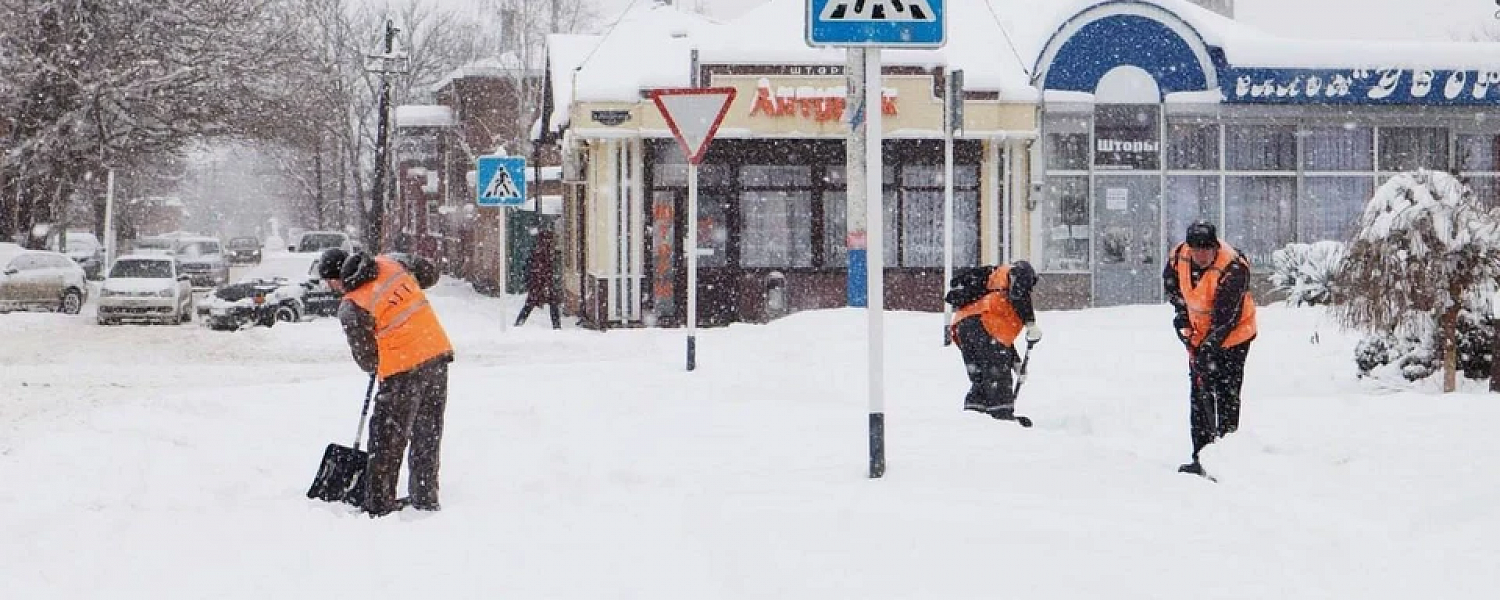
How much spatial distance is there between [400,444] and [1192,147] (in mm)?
20409

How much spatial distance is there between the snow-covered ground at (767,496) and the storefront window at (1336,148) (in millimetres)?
13160

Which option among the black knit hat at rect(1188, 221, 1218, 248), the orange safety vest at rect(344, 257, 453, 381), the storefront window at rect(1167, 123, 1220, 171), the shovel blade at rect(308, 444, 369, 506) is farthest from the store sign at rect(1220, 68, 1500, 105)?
the shovel blade at rect(308, 444, 369, 506)

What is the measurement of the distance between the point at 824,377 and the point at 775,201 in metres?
→ 10.7

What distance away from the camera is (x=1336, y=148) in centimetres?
2619

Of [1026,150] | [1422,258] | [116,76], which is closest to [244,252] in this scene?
[116,76]

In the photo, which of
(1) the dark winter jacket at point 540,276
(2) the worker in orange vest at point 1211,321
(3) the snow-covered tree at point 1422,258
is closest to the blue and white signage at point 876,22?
(2) the worker in orange vest at point 1211,321

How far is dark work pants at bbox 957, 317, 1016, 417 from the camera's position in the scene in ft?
34.0

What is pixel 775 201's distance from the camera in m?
24.4

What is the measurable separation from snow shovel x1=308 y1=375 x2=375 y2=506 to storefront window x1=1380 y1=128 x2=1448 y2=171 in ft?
72.3

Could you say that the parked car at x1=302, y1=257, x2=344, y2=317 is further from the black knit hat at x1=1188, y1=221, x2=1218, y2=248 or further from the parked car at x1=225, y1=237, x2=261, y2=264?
the parked car at x1=225, y1=237, x2=261, y2=264

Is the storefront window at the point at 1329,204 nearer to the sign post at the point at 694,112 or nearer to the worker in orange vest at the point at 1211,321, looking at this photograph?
the sign post at the point at 694,112

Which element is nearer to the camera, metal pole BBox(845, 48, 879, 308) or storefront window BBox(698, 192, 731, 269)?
metal pole BBox(845, 48, 879, 308)

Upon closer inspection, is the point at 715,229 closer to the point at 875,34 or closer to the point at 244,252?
the point at 875,34

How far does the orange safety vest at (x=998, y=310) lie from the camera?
10367 millimetres
